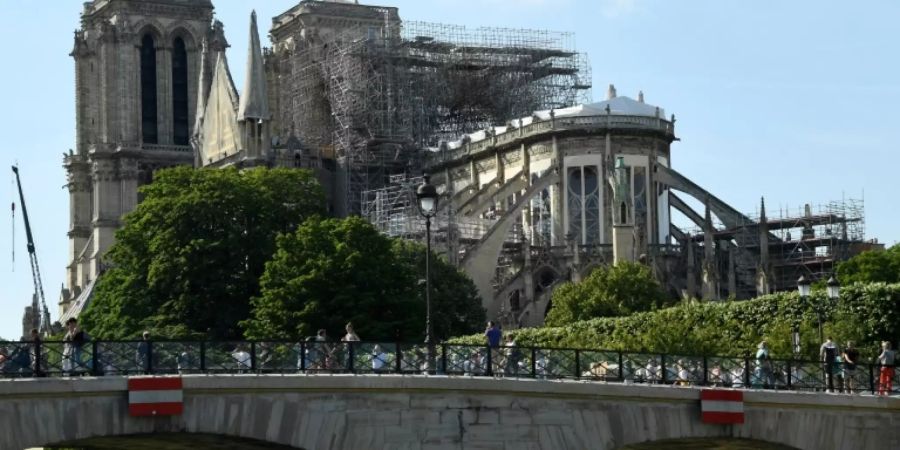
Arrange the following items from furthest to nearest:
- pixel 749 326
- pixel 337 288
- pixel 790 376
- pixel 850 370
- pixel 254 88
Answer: pixel 254 88, pixel 337 288, pixel 749 326, pixel 850 370, pixel 790 376

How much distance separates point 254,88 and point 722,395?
82.4m

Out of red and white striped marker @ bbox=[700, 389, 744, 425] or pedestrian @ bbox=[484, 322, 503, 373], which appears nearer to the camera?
pedestrian @ bbox=[484, 322, 503, 373]

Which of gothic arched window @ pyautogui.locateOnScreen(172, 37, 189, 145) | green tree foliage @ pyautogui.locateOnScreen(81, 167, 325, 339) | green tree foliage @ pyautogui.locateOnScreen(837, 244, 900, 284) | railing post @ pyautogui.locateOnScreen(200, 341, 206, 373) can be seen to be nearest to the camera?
railing post @ pyautogui.locateOnScreen(200, 341, 206, 373)

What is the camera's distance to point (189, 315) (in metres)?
97.8

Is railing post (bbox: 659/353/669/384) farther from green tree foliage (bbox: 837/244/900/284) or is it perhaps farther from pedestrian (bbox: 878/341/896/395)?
green tree foliage (bbox: 837/244/900/284)

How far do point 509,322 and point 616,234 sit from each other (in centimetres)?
693

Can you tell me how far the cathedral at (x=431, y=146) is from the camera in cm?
11538

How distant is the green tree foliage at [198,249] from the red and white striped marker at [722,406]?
157ft

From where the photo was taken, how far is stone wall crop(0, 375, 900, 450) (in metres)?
41.7

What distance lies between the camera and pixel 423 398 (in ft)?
151

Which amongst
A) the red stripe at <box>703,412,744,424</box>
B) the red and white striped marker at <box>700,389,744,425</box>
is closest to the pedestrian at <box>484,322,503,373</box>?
the red and white striped marker at <box>700,389,744,425</box>

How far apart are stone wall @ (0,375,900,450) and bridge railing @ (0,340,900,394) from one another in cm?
93

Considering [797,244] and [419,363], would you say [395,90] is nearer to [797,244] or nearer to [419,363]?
[797,244]

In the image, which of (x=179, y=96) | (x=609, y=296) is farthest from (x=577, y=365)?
(x=179, y=96)
